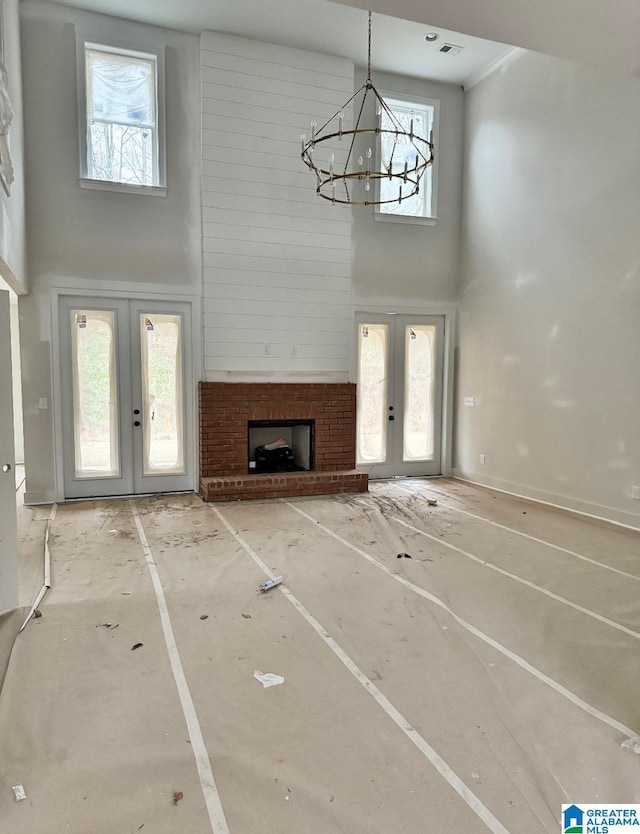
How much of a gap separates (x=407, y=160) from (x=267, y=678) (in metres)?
6.64

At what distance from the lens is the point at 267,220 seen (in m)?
6.54

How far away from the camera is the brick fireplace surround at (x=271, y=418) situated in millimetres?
6340

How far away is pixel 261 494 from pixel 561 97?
5.34 m

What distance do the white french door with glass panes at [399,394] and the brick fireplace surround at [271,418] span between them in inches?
21.6

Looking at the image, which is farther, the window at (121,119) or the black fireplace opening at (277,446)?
the black fireplace opening at (277,446)

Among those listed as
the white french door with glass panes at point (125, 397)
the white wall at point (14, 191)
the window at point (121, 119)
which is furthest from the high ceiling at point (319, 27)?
the white french door with glass panes at point (125, 397)

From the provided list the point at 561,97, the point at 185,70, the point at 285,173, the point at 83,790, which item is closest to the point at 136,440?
the point at 285,173

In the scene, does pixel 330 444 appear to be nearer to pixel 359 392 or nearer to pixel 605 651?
pixel 359 392

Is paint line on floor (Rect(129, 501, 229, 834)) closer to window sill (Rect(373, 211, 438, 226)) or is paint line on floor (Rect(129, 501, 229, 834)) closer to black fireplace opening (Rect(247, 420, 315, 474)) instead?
black fireplace opening (Rect(247, 420, 315, 474))

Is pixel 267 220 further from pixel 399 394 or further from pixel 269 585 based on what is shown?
pixel 269 585

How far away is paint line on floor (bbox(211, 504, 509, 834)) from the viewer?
1752 mm

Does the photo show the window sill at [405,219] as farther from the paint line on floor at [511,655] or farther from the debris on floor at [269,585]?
the debris on floor at [269,585]

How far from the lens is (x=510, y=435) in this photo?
21.5 feet

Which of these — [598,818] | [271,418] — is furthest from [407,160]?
[598,818]
